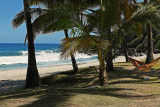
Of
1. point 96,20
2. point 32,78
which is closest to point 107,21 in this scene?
point 96,20

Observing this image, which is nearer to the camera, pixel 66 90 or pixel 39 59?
pixel 66 90

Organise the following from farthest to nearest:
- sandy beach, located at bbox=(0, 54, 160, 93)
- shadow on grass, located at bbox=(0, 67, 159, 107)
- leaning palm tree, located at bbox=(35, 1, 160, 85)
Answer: sandy beach, located at bbox=(0, 54, 160, 93)
leaning palm tree, located at bbox=(35, 1, 160, 85)
shadow on grass, located at bbox=(0, 67, 159, 107)

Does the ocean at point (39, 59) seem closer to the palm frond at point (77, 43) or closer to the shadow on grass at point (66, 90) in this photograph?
the palm frond at point (77, 43)

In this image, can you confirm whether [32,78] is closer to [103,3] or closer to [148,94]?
[103,3]

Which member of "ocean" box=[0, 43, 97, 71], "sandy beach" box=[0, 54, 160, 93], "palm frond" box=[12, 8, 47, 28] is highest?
"palm frond" box=[12, 8, 47, 28]

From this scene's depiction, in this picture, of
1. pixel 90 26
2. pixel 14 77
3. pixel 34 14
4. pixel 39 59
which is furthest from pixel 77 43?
pixel 39 59

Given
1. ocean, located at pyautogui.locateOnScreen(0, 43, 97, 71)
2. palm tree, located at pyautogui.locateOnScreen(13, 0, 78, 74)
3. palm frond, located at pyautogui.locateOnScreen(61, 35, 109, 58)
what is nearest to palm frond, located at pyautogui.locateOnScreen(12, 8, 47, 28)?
palm tree, located at pyautogui.locateOnScreen(13, 0, 78, 74)

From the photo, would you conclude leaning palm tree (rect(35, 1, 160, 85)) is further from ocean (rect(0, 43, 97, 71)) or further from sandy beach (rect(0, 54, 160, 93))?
sandy beach (rect(0, 54, 160, 93))

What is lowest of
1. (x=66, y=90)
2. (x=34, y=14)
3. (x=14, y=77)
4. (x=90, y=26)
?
(x=14, y=77)

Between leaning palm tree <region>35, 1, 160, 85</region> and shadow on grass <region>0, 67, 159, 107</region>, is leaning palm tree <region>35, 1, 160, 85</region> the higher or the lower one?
the higher one

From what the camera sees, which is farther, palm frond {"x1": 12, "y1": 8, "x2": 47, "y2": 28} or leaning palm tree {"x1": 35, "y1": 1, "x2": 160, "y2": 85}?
palm frond {"x1": 12, "y1": 8, "x2": 47, "y2": 28}

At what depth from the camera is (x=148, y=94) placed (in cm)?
497

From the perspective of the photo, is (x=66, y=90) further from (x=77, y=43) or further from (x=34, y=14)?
(x=34, y=14)

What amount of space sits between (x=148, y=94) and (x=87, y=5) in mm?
7733
